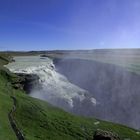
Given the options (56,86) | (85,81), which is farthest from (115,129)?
(85,81)

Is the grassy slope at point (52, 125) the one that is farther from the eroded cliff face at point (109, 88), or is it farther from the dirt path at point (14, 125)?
the eroded cliff face at point (109, 88)

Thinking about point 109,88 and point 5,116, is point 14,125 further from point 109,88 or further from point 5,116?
point 109,88

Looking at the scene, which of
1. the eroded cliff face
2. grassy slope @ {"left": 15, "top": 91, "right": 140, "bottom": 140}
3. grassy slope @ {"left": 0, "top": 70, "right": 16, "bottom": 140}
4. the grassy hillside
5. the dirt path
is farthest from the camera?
the eroded cliff face

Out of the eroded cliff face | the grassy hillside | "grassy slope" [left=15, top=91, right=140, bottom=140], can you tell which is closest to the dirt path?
the grassy hillside

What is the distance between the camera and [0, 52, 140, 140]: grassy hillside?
5091 centimetres

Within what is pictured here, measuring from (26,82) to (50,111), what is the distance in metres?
37.3

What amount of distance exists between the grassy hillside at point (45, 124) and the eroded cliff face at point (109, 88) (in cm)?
3282

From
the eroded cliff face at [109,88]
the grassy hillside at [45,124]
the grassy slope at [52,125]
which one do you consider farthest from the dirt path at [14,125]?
the eroded cliff face at [109,88]

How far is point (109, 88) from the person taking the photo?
5310 inches

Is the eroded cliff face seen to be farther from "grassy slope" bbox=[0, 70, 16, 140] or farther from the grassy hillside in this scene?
"grassy slope" bbox=[0, 70, 16, 140]

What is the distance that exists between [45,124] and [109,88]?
266 ft

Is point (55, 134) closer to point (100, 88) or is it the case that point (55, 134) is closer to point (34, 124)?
point (34, 124)

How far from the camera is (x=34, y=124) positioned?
56.3 meters

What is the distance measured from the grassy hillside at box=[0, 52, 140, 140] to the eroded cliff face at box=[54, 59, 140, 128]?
32822 mm
